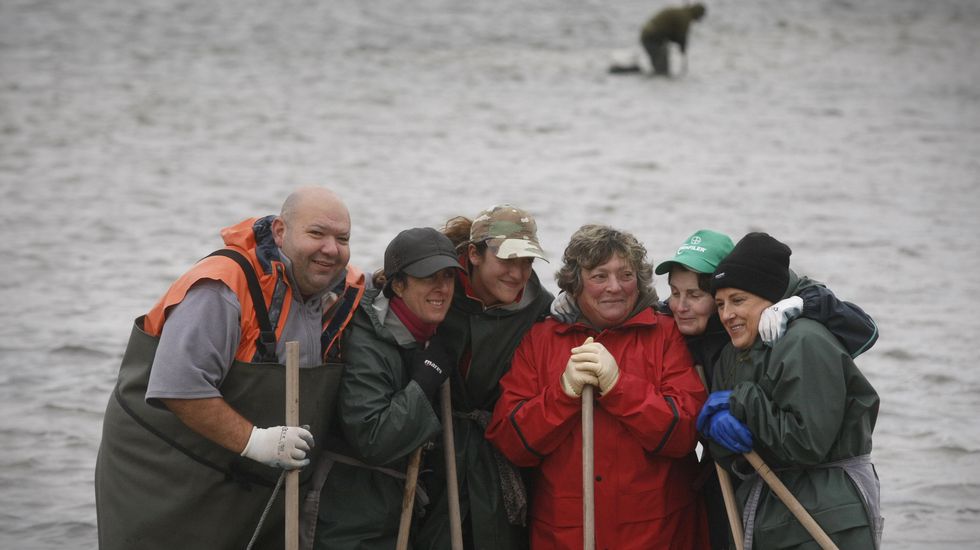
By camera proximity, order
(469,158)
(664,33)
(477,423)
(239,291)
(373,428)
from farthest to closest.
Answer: (664,33) → (469,158) → (477,423) → (373,428) → (239,291)

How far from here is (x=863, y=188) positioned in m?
14.9

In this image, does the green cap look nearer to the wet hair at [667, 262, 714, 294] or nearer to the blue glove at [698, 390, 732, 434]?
the wet hair at [667, 262, 714, 294]

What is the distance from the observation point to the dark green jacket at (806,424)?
142 inches

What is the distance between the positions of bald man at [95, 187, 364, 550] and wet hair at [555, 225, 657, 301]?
899mm

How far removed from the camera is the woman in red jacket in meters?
3.93

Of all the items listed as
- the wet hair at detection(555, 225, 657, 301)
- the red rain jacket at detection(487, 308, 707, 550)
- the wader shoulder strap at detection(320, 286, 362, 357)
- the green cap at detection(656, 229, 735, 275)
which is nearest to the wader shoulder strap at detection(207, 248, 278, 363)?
the wader shoulder strap at detection(320, 286, 362, 357)

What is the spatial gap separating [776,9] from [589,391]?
2959 centimetres

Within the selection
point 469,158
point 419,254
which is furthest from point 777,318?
point 469,158

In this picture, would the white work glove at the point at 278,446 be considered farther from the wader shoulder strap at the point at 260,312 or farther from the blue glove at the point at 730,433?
the blue glove at the point at 730,433

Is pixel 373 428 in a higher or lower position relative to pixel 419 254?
lower

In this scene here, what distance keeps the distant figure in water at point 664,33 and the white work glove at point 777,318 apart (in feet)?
61.3

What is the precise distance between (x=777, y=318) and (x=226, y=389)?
1.95m

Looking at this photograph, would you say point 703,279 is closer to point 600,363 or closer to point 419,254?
point 600,363

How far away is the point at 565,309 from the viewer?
4238 mm
